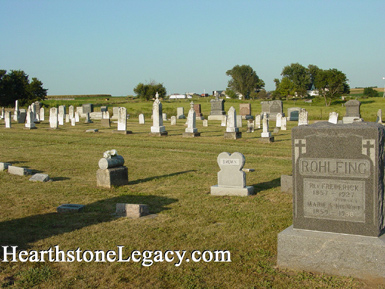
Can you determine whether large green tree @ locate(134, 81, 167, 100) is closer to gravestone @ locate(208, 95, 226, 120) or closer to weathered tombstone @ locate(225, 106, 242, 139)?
gravestone @ locate(208, 95, 226, 120)

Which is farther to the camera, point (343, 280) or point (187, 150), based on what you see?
point (187, 150)

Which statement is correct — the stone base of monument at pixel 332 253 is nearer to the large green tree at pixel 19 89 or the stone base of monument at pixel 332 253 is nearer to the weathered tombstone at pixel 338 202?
the weathered tombstone at pixel 338 202

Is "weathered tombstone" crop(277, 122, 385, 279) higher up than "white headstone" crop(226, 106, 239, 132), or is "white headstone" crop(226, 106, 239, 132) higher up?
"white headstone" crop(226, 106, 239, 132)

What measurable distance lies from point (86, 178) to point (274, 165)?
6.83 m

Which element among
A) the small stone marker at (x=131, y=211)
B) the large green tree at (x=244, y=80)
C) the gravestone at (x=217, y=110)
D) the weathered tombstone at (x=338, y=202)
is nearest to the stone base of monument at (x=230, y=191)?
the small stone marker at (x=131, y=211)

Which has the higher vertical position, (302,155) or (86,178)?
(302,155)

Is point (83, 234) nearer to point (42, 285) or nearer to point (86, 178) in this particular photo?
point (42, 285)

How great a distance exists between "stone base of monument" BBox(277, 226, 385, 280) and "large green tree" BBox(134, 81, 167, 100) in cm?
7773

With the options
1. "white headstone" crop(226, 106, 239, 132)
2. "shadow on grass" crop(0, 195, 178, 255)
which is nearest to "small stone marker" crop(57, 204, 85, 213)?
"shadow on grass" crop(0, 195, 178, 255)

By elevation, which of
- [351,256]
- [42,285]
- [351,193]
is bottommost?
[42,285]

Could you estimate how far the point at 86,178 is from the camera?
→ 489 inches

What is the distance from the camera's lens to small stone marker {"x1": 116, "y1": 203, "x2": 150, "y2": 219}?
8.03m

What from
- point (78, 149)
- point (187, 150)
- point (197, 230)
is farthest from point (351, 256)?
point (78, 149)

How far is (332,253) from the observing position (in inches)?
212
